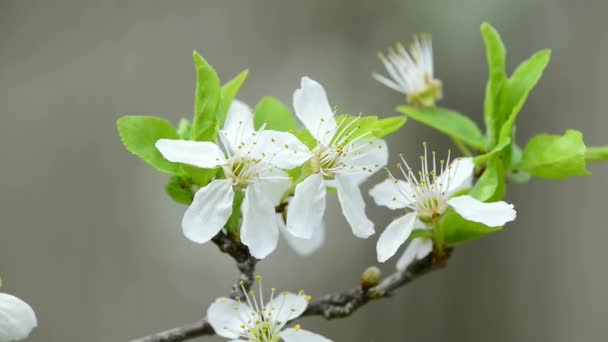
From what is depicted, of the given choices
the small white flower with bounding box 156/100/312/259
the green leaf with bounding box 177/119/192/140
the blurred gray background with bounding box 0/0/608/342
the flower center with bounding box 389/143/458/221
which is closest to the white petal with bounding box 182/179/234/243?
the small white flower with bounding box 156/100/312/259

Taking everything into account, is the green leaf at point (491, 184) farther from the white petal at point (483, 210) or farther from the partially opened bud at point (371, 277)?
the partially opened bud at point (371, 277)

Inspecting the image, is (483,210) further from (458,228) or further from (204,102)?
(204,102)

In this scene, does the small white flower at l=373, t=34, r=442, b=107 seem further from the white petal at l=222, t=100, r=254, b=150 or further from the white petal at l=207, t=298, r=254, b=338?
the white petal at l=207, t=298, r=254, b=338

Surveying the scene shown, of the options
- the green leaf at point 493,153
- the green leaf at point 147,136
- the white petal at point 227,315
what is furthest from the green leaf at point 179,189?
the green leaf at point 493,153

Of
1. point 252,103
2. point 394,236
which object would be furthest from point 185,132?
point 252,103

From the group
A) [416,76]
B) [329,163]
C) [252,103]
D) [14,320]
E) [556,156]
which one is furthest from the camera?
[252,103]

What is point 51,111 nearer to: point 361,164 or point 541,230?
point 541,230

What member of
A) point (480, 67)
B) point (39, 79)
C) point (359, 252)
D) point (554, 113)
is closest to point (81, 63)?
point (39, 79)
